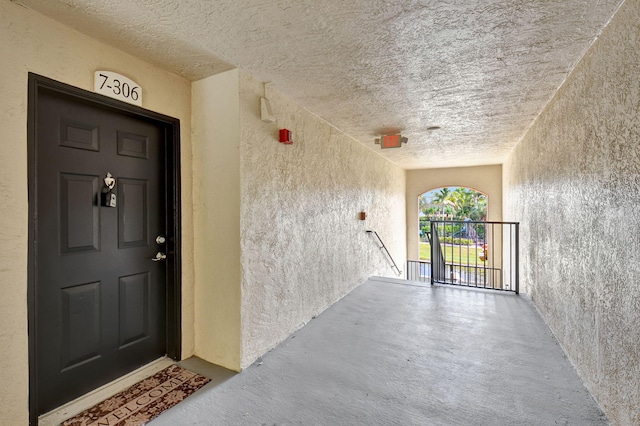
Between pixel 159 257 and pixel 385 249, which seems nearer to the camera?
pixel 159 257

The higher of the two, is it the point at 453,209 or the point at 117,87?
the point at 117,87

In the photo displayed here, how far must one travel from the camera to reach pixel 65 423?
5.06 feet

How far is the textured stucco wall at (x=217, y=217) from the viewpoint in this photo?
2.04m

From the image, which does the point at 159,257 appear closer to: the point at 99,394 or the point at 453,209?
the point at 99,394

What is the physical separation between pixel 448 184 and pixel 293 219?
5.37 meters

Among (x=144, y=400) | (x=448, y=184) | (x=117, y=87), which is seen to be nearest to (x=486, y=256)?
(x=448, y=184)

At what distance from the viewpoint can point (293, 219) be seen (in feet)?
8.66

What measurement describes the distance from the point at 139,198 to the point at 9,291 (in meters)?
0.84

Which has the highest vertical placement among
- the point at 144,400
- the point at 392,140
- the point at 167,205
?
the point at 392,140

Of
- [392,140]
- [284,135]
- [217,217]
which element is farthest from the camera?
[392,140]

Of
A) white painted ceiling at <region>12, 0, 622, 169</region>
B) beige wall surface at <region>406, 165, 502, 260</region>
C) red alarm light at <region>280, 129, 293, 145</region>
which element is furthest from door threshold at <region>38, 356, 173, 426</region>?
beige wall surface at <region>406, 165, 502, 260</region>

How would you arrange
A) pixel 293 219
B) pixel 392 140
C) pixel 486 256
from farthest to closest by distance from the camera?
pixel 486 256
pixel 392 140
pixel 293 219

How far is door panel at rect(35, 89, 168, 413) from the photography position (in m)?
1.58

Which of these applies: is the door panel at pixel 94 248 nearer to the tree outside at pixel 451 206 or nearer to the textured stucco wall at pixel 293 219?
the textured stucco wall at pixel 293 219
